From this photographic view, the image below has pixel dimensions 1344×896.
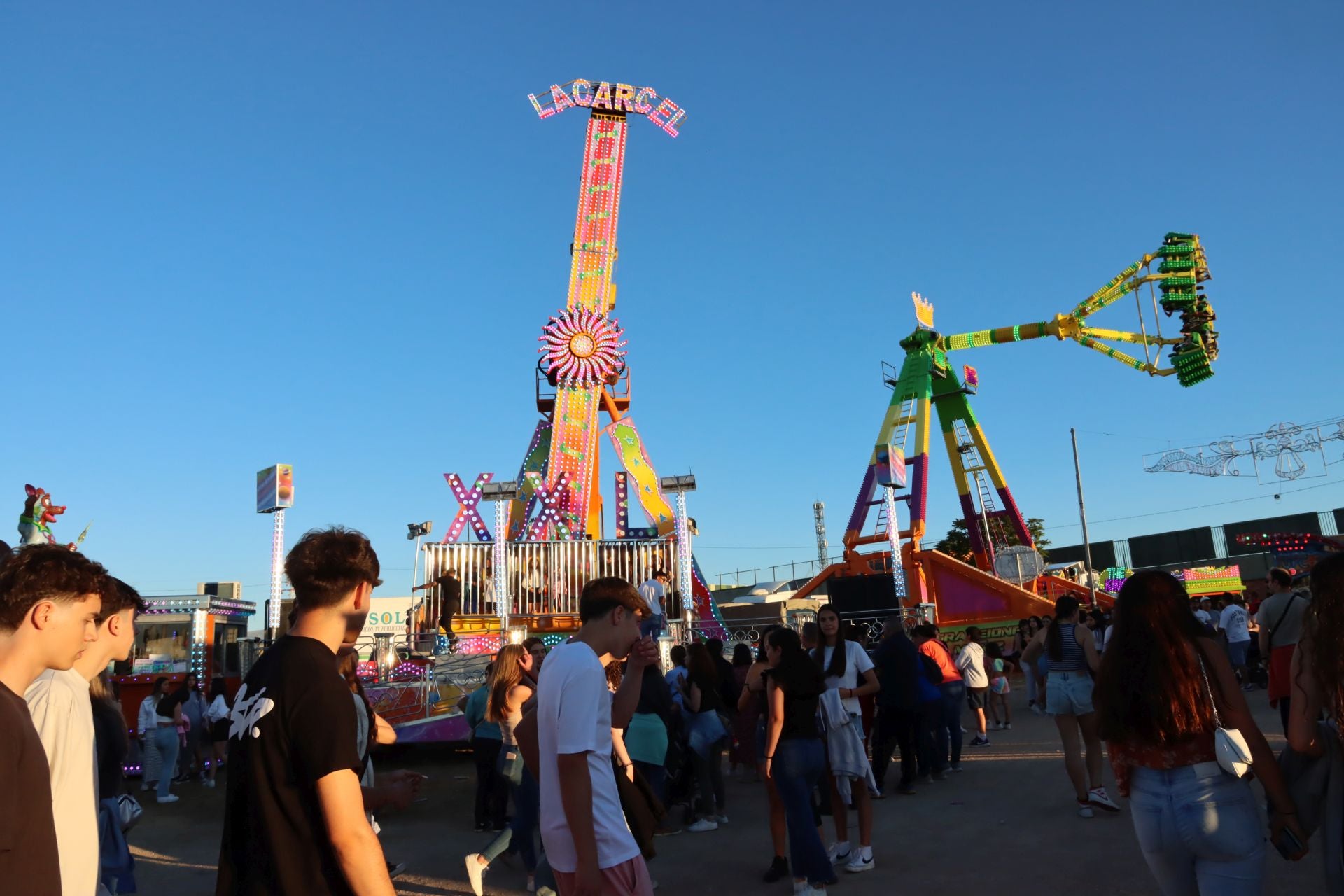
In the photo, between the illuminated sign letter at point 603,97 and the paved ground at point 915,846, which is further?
the illuminated sign letter at point 603,97

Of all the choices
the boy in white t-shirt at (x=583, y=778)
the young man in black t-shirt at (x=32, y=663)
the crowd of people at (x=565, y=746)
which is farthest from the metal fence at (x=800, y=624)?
the young man in black t-shirt at (x=32, y=663)

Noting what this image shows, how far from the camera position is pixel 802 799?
538 centimetres

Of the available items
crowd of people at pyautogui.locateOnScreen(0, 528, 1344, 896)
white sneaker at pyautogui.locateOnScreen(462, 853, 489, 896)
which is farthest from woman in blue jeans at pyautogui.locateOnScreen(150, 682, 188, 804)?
white sneaker at pyautogui.locateOnScreen(462, 853, 489, 896)

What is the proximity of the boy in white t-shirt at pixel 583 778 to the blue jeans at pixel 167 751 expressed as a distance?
10086mm

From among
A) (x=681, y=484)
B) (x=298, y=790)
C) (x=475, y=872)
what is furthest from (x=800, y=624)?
(x=298, y=790)

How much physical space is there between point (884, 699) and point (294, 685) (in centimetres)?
730

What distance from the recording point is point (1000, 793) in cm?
793

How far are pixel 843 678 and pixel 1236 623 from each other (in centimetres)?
926

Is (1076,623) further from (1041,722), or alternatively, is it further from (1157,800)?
(1041,722)

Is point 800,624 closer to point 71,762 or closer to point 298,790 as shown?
point 71,762

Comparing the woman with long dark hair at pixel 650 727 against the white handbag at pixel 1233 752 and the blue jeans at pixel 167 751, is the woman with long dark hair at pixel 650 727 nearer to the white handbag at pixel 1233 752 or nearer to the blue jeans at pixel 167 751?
the white handbag at pixel 1233 752

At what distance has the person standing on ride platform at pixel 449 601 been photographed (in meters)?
16.2

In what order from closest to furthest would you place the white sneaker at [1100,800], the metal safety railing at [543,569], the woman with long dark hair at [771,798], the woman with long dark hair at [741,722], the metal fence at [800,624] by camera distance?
the woman with long dark hair at [771,798]
the white sneaker at [1100,800]
the woman with long dark hair at [741,722]
the metal fence at [800,624]
the metal safety railing at [543,569]

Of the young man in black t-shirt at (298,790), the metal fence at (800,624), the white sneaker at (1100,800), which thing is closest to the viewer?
the young man in black t-shirt at (298,790)
